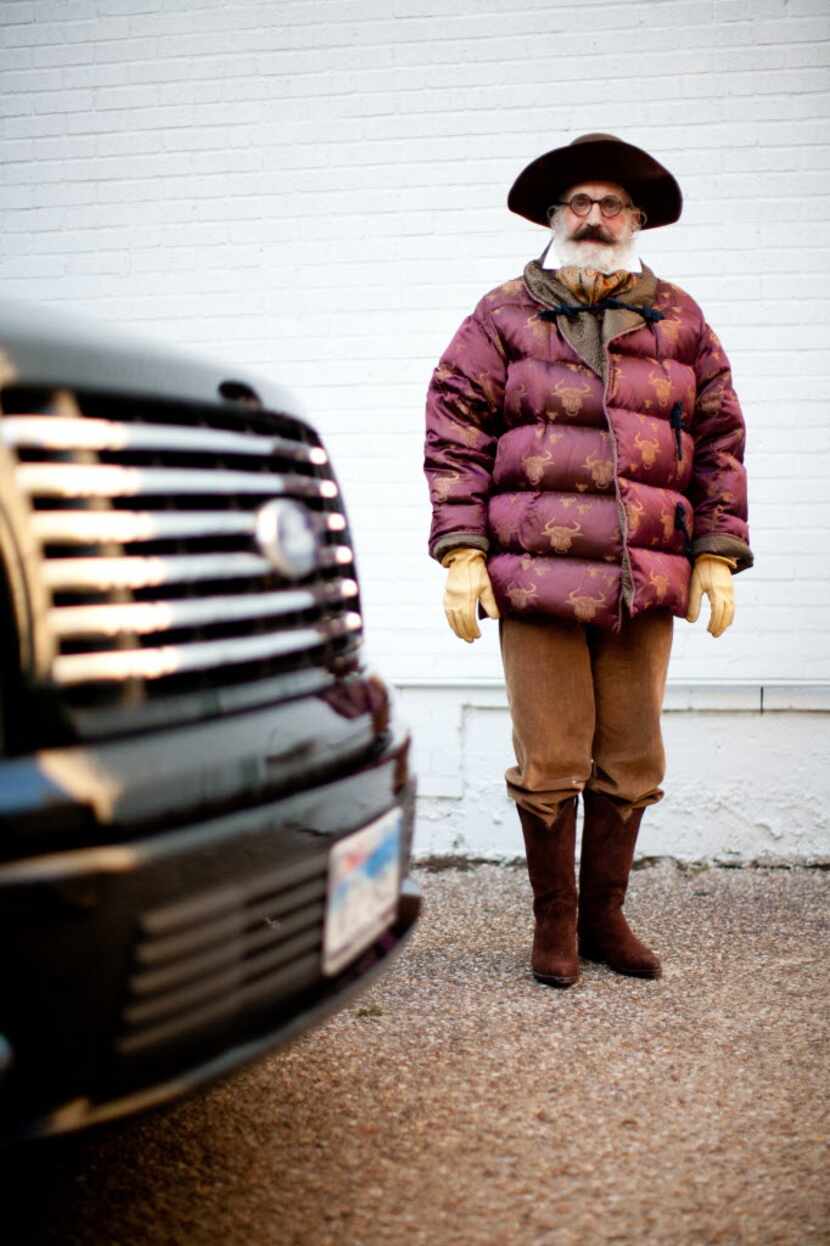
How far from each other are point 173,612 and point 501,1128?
123 centimetres

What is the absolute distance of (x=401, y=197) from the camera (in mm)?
4102

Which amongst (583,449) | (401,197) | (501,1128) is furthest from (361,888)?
(401,197)

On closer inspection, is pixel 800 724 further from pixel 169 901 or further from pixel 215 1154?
pixel 169 901

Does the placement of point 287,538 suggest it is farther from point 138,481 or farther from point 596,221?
point 596,221

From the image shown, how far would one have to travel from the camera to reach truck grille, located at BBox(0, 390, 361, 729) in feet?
4.31

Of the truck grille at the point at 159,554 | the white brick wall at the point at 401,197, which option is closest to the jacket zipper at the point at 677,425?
the white brick wall at the point at 401,197

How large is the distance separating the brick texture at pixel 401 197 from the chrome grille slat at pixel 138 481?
2515 millimetres

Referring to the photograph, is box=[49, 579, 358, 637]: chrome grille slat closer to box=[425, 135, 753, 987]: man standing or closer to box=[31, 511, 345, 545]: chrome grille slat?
box=[31, 511, 345, 545]: chrome grille slat

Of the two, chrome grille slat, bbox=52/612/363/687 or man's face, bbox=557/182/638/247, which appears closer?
chrome grille slat, bbox=52/612/363/687

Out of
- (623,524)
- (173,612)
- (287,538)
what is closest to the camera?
(173,612)

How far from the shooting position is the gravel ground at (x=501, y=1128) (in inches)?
71.7

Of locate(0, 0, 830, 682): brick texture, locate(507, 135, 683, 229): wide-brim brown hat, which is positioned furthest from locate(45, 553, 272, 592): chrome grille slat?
locate(0, 0, 830, 682): brick texture

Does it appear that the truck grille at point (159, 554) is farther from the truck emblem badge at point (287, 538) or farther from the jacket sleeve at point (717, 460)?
the jacket sleeve at point (717, 460)

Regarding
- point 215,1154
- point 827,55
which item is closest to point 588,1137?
point 215,1154
